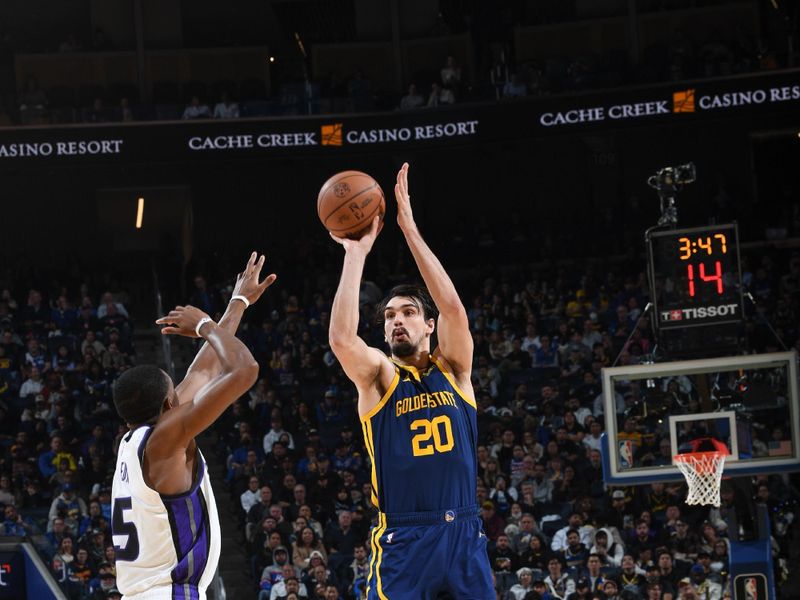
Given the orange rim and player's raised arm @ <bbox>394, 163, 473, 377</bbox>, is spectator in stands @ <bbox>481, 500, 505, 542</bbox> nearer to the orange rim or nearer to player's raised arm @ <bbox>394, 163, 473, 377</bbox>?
the orange rim

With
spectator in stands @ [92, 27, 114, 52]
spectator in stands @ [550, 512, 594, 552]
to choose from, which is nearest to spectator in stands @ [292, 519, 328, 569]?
spectator in stands @ [550, 512, 594, 552]

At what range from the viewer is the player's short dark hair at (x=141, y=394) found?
482 centimetres

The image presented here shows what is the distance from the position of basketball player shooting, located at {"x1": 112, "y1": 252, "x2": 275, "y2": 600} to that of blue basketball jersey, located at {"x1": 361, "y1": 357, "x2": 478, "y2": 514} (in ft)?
3.72

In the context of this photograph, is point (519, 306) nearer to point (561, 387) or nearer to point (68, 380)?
point (561, 387)

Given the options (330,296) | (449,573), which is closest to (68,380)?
(330,296)

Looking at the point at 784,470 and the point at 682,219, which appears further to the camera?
the point at 682,219

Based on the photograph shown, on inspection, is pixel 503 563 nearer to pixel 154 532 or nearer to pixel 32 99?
pixel 154 532

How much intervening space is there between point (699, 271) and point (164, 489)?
325 inches

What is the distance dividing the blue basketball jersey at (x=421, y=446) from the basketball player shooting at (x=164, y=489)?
1.13 metres

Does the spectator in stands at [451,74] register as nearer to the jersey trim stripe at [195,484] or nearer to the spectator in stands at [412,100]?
the spectator in stands at [412,100]

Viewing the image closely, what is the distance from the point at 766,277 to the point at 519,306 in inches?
147

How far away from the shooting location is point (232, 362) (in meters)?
4.73

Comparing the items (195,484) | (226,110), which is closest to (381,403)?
(195,484)

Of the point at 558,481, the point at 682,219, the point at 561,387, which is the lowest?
the point at 558,481
